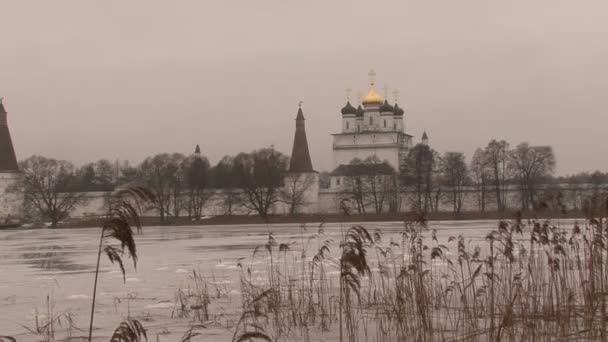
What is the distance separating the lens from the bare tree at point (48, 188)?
75.4 m

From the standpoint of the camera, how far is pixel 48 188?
79438 mm

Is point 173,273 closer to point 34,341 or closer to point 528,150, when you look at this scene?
point 34,341

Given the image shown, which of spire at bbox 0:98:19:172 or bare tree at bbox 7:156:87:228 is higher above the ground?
spire at bbox 0:98:19:172

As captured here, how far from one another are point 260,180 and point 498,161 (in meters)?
23.5

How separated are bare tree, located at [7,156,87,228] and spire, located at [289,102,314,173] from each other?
75.8ft

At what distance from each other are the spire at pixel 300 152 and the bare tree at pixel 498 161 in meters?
20.2

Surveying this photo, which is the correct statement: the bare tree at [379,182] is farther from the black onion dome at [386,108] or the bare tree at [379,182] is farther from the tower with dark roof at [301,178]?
the black onion dome at [386,108]

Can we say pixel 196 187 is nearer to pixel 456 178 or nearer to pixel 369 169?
pixel 369 169

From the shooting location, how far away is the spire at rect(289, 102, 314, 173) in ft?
279

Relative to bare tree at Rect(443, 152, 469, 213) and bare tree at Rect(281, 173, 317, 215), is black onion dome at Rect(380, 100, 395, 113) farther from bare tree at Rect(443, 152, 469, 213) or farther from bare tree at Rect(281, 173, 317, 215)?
bare tree at Rect(443, 152, 469, 213)

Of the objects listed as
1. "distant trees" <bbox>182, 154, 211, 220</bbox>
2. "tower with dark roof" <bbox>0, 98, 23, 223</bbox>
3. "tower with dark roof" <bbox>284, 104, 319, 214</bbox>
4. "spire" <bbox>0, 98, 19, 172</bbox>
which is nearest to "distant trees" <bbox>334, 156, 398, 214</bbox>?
"tower with dark roof" <bbox>284, 104, 319, 214</bbox>

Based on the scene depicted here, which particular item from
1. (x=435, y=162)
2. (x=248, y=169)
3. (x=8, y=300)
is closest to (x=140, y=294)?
(x=8, y=300)

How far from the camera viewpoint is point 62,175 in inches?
3292

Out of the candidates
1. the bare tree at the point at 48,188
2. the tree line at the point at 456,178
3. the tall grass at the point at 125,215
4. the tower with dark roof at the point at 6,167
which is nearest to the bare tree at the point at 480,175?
the tree line at the point at 456,178
